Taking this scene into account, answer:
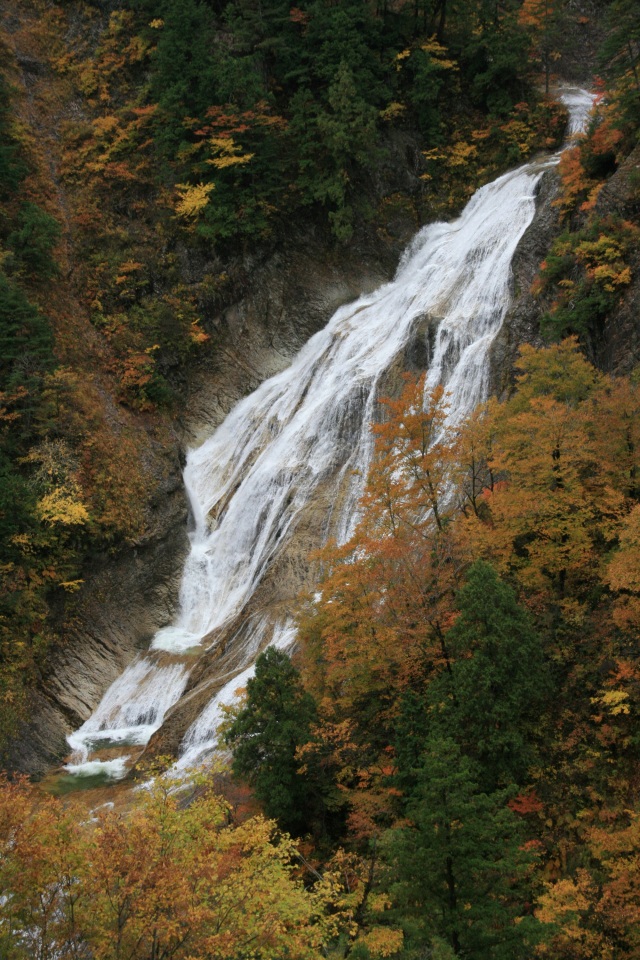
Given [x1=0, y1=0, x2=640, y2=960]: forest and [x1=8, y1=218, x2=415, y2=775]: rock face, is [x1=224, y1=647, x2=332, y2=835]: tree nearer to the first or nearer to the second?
[x1=0, y1=0, x2=640, y2=960]: forest

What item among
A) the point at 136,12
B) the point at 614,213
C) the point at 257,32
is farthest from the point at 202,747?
the point at 136,12

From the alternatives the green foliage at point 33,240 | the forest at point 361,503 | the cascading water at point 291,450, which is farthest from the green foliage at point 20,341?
the cascading water at point 291,450

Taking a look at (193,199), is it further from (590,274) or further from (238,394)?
(590,274)

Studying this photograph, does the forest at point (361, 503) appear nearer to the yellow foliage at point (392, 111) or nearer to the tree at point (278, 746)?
the tree at point (278, 746)

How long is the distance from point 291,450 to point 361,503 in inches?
392

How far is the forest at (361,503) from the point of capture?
998 centimetres

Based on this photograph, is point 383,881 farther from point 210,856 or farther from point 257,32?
point 257,32

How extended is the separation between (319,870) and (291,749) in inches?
87.2

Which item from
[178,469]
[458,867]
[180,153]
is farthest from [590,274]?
[180,153]

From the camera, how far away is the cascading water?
2355cm

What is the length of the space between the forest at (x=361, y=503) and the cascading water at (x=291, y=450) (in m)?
2.00

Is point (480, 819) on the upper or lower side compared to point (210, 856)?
lower

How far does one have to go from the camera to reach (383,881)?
11273 mm

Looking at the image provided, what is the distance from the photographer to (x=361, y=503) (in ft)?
61.1
